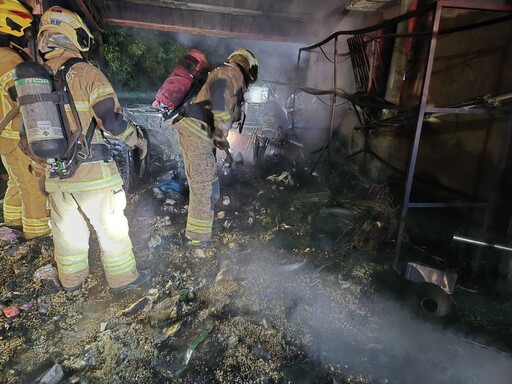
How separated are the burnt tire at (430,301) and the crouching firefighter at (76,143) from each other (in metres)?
2.77

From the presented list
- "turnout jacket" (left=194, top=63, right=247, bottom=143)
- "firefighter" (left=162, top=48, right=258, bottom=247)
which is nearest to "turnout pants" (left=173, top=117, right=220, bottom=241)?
"firefighter" (left=162, top=48, right=258, bottom=247)

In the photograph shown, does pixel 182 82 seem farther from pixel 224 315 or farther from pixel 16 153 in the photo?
pixel 224 315

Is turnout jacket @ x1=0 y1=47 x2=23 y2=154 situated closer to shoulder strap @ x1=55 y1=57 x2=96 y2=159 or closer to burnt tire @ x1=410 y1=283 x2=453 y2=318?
shoulder strap @ x1=55 y1=57 x2=96 y2=159

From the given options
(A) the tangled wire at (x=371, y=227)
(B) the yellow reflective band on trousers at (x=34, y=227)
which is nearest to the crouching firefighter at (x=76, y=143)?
(B) the yellow reflective band on trousers at (x=34, y=227)

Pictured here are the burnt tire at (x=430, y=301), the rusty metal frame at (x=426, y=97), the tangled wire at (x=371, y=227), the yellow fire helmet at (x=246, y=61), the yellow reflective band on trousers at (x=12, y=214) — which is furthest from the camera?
the yellow reflective band on trousers at (x=12, y=214)

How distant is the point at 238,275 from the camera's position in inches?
118

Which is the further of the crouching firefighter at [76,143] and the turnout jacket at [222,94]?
the turnout jacket at [222,94]

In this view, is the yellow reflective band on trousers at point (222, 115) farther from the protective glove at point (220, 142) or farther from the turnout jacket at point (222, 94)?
the protective glove at point (220, 142)

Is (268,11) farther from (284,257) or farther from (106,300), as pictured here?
(106,300)

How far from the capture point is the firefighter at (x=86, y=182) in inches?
88.4

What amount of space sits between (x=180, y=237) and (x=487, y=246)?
140 inches

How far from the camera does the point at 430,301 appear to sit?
2.50 metres

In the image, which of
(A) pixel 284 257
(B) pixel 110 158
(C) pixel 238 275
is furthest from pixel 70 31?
(A) pixel 284 257

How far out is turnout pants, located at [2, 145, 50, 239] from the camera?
3.43 metres
